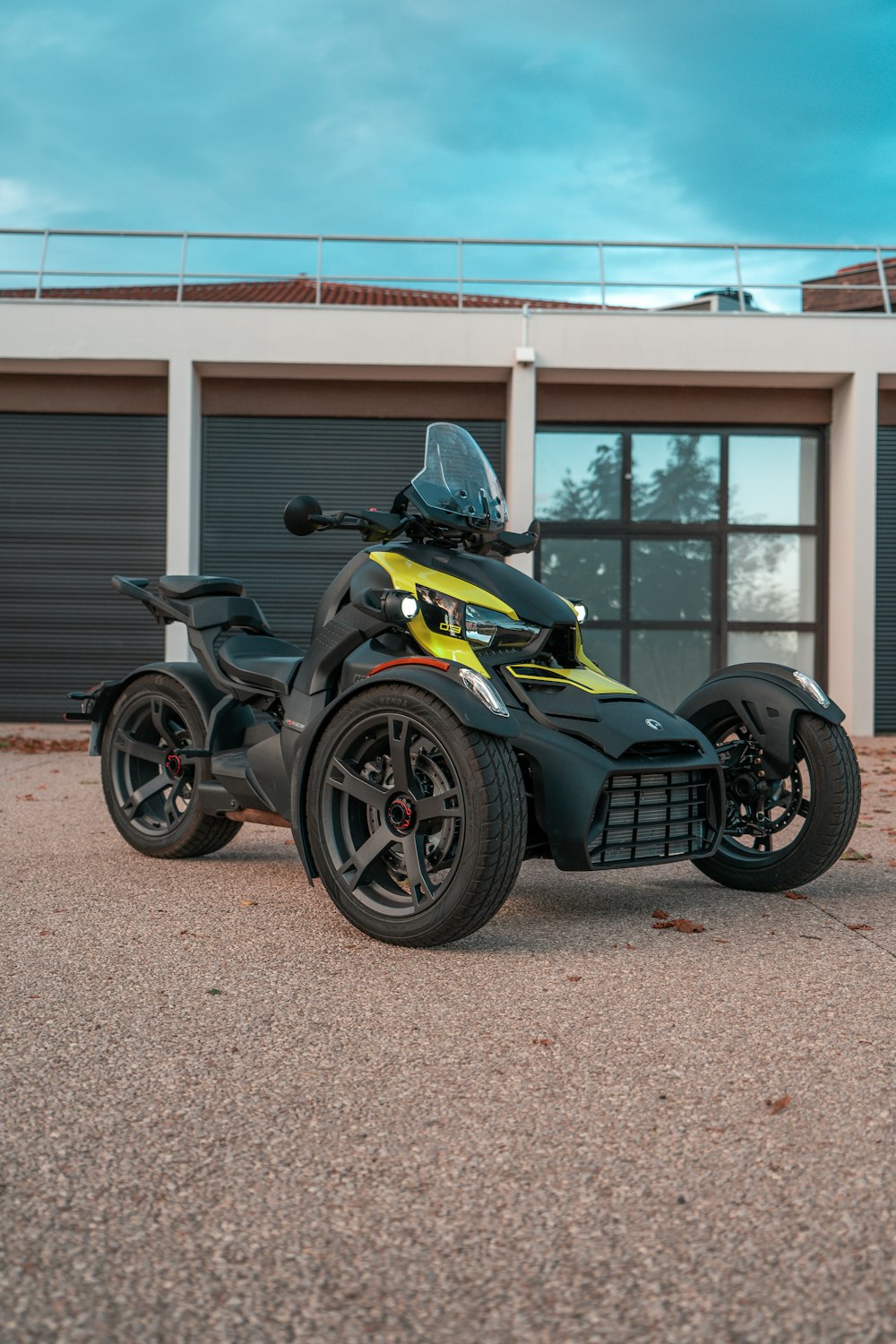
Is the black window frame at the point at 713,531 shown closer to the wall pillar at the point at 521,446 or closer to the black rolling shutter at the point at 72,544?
the wall pillar at the point at 521,446

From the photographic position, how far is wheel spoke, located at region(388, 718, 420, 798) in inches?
154

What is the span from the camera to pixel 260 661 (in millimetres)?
5086

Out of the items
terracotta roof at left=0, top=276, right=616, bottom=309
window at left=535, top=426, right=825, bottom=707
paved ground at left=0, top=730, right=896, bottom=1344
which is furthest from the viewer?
terracotta roof at left=0, top=276, right=616, bottom=309

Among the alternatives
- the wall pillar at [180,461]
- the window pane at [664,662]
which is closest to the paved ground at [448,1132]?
the wall pillar at [180,461]

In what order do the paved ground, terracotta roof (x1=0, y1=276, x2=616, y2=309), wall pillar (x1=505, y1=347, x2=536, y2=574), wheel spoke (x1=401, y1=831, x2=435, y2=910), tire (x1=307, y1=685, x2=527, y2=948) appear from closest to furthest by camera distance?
the paved ground
tire (x1=307, y1=685, x2=527, y2=948)
wheel spoke (x1=401, y1=831, x2=435, y2=910)
wall pillar (x1=505, y1=347, x2=536, y2=574)
terracotta roof (x1=0, y1=276, x2=616, y2=309)

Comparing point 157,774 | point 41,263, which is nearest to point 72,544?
point 41,263

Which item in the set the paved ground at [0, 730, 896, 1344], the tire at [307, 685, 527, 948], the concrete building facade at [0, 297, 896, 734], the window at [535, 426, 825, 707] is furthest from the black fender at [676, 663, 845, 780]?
the window at [535, 426, 825, 707]

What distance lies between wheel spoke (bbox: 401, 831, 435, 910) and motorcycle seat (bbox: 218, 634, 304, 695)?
119 centimetres

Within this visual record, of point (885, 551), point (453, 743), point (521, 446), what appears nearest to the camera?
point (453, 743)

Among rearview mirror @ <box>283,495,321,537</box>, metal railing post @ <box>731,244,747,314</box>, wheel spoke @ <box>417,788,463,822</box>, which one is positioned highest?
metal railing post @ <box>731,244,747,314</box>

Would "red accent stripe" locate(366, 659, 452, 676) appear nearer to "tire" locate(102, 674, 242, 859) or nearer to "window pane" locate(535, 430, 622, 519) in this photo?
"tire" locate(102, 674, 242, 859)

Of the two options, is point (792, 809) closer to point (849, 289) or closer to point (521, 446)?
point (521, 446)

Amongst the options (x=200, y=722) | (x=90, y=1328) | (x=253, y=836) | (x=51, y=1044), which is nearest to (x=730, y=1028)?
(x=51, y=1044)

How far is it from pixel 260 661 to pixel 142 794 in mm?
934
